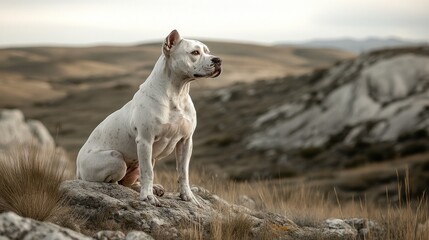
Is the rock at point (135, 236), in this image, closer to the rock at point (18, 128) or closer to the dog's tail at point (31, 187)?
the dog's tail at point (31, 187)

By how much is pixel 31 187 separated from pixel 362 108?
95.0ft

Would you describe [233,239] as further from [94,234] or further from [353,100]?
[353,100]

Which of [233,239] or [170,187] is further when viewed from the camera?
[170,187]

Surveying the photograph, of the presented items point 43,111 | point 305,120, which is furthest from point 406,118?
point 43,111

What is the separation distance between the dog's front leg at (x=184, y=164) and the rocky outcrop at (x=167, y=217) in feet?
0.34

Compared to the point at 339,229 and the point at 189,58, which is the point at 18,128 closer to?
the point at 189,58

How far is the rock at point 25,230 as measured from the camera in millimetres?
4809

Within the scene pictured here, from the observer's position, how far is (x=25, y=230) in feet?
16.0

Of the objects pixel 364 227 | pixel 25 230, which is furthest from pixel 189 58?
pixel 364 227

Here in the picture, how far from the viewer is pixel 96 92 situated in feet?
271

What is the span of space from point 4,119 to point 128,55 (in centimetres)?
16250

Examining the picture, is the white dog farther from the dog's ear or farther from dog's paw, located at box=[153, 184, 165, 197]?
dog's paw, located at box=[153, 184, 165, 197]

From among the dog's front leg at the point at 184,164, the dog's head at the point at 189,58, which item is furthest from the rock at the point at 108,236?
the dog's head at the point at 189,58

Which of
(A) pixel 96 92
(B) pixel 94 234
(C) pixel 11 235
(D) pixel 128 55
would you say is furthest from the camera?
(D) pixel 128 55
